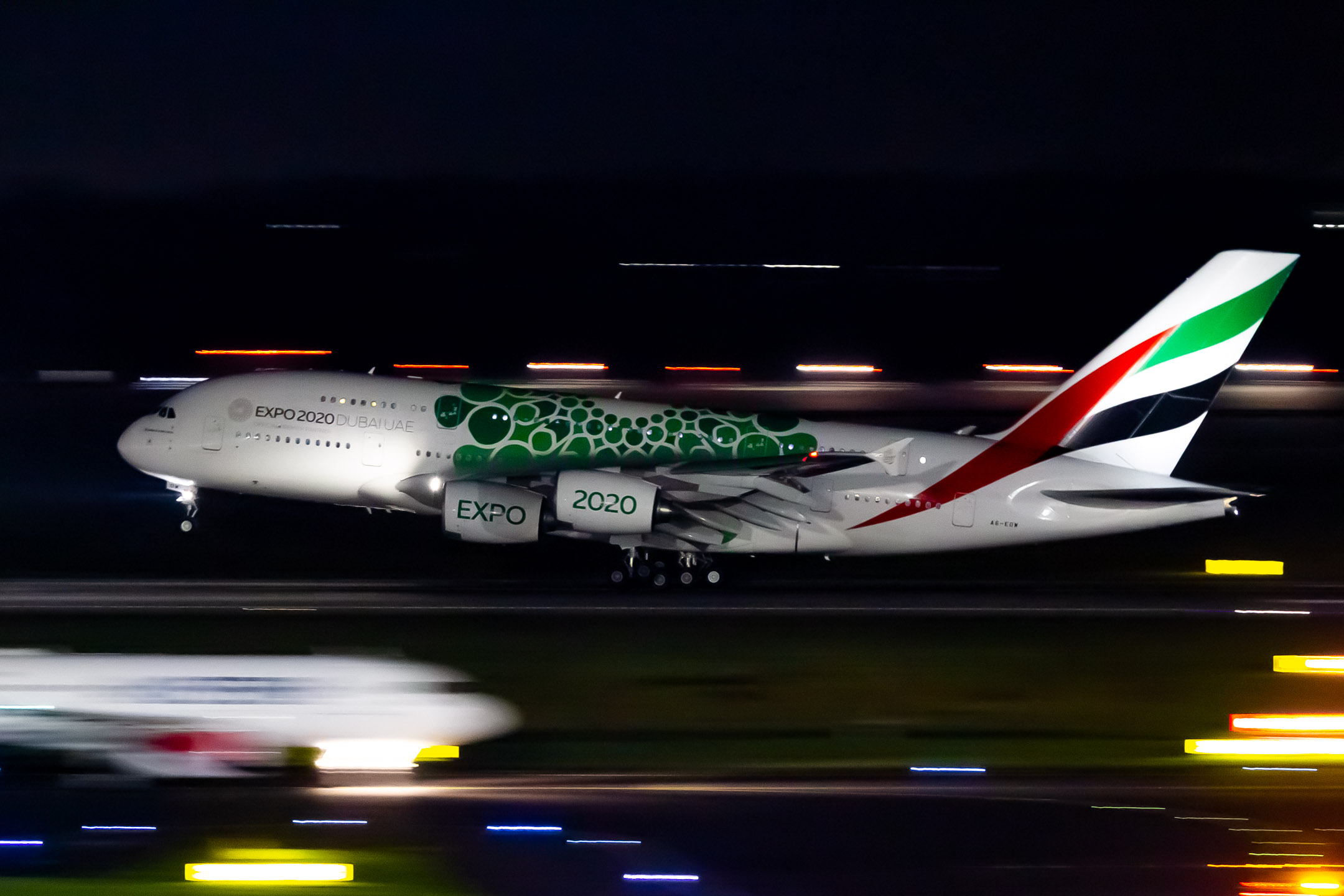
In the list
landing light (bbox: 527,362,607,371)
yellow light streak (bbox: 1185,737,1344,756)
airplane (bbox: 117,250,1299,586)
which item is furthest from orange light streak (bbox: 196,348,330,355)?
yellow light streak (bbox: 1185,737,1344,756)

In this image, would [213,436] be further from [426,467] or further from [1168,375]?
[1168,375]

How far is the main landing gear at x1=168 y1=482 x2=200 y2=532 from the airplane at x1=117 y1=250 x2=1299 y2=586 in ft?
6.65

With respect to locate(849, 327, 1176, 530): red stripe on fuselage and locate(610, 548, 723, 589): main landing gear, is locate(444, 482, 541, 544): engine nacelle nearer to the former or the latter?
locate(610, 548, 723, 589): main landing gear

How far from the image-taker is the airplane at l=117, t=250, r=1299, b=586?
3191cm

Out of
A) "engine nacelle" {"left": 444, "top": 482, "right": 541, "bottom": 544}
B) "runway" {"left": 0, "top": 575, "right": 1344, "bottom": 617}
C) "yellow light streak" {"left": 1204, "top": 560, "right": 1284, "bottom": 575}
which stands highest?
"yellow light streak" {"left": 1204, "top": 560, "right": 1284, "bottom": 575}

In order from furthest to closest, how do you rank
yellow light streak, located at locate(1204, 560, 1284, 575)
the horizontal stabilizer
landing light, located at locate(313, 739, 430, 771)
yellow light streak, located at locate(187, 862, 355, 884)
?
yellow light streak, located at locate(1204, 560, 1284, 575), the horizontal stabilizer, landing light, located at locate(313, 739, 430, 771), yellow light streak, located at locate(187, 862, 355, 884)

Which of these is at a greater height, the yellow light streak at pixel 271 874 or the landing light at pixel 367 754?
the landing light at pixel 367 754

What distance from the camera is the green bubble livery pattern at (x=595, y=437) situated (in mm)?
32938

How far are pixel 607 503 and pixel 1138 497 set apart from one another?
11670 mm

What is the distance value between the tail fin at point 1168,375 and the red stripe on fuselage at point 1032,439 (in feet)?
0.09

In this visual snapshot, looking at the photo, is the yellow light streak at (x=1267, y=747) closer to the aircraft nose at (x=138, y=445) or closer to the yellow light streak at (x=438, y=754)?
the yellow light streak at (x=438, y=754)

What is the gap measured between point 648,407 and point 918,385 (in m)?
34.6

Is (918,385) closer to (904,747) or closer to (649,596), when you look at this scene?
(649,596)

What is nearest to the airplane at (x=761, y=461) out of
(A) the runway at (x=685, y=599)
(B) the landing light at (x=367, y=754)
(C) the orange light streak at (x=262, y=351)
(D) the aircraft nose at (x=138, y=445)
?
(A) the runway at (x=685, y=599)
